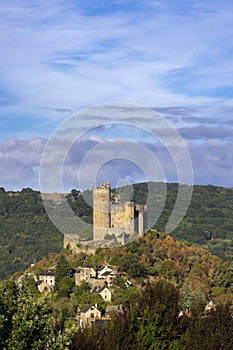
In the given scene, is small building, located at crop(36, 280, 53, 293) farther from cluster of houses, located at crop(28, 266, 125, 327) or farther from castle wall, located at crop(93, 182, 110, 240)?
castle wall, located at crop(93, 182, 110, 240)

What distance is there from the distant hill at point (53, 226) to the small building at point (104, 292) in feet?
152

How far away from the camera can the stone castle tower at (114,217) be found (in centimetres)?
8112

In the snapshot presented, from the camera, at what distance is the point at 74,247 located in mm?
81875

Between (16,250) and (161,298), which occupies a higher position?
(16,250)

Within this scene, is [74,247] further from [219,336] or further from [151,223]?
[219,336]

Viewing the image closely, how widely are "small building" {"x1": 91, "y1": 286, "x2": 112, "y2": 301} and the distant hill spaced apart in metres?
46.5

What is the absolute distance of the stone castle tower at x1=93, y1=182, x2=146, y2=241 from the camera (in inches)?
3194

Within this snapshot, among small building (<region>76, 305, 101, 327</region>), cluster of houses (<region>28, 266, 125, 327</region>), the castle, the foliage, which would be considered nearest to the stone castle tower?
the castle

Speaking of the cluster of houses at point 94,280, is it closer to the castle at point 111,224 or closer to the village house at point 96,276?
the village house at point 96,276

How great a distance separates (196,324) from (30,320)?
11.3 metres

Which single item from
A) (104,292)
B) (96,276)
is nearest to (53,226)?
(96,276)

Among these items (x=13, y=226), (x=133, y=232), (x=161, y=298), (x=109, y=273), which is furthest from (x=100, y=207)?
(x=13, y=226)

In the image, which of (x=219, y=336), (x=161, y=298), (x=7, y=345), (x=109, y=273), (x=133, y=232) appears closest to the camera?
(x=7, y=345)

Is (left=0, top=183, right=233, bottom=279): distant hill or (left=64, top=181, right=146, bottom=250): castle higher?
(left=0, top=183, right=233, bottom=279): distant hill
